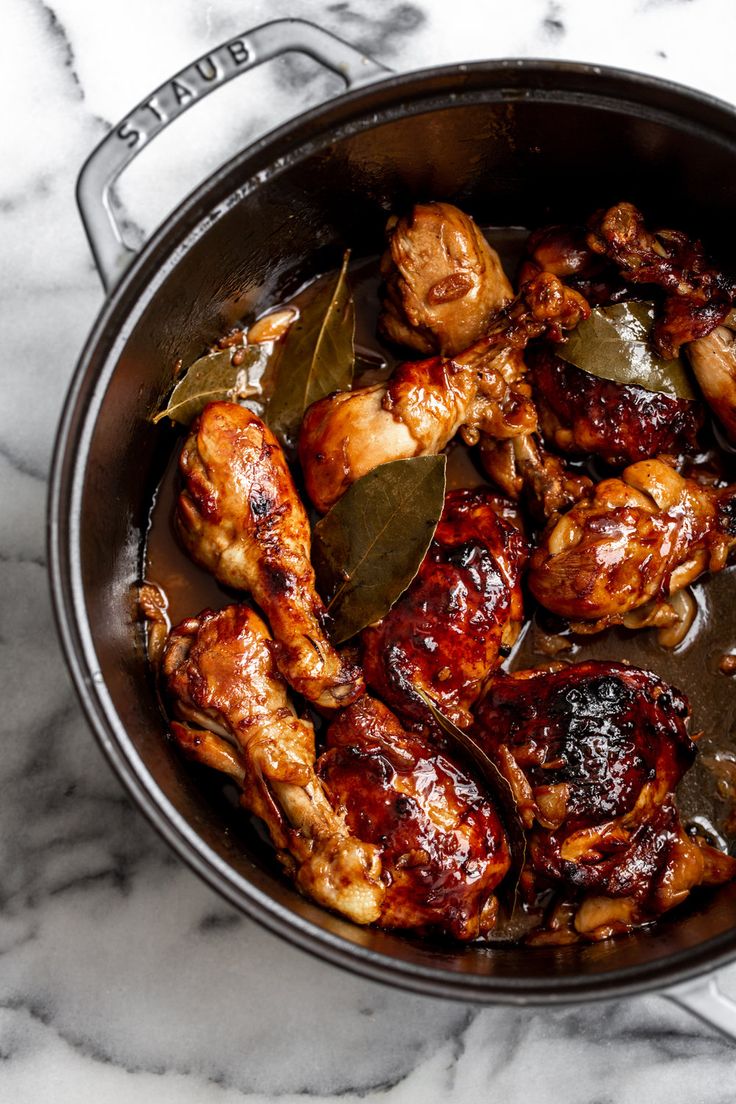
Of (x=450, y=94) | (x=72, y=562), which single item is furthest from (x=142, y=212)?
(x=72, y=562)

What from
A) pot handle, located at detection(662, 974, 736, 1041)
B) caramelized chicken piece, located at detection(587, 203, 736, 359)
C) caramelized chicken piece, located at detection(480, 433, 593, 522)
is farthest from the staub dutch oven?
caramelized chicken piece, located at detection(480, 433, 593, 522)

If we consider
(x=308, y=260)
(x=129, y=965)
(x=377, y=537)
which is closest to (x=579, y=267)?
(x=308, y=260)

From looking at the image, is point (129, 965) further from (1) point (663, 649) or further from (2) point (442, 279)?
(2) point (442, 279)

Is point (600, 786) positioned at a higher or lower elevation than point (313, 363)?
lower

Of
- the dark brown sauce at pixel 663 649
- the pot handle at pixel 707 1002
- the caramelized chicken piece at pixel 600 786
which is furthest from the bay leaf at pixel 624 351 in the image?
the pot handle at pixel 707 1002

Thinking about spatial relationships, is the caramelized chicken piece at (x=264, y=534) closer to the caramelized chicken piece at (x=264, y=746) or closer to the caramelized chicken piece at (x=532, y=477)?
the caramelized chicken piece at (x=264, y=746)

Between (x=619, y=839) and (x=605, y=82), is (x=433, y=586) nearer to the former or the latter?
(x=619, y=839)
